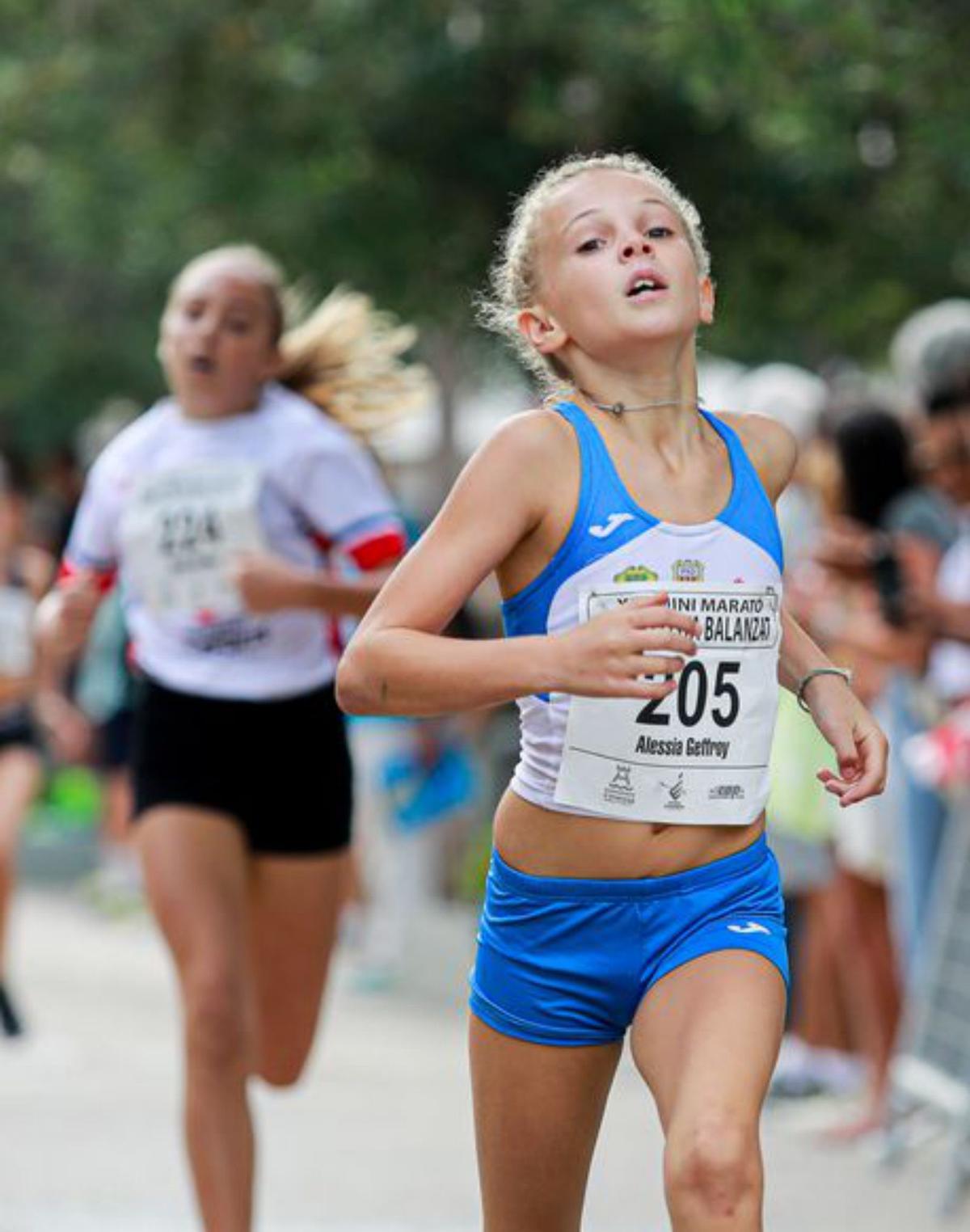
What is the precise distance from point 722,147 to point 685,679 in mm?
8241

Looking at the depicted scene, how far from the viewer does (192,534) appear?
6.57 meters

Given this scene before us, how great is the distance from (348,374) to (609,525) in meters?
2.83

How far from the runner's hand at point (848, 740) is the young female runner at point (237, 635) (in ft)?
6.46

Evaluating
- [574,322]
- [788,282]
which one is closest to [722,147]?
[788,282]

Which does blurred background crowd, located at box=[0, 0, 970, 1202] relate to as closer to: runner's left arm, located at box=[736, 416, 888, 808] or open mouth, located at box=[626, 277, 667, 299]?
runner's left arm, located at box=[736, 416, 888, 808]

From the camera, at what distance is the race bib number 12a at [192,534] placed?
21.5 ft

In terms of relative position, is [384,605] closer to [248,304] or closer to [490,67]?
[248,304]

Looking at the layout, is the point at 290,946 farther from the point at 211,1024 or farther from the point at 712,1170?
the point at 712,1170

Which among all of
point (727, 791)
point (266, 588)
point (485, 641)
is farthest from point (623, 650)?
point (266, 588)

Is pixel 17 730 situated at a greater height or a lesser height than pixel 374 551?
lesser

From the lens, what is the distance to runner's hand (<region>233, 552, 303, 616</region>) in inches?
245

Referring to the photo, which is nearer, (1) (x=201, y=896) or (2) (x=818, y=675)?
(2) (x=818, y=675)

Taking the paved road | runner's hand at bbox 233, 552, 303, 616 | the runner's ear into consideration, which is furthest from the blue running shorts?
the paved road

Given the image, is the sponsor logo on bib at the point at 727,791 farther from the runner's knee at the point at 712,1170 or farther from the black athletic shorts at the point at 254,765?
the black athletic shorts at the point at 254,765
